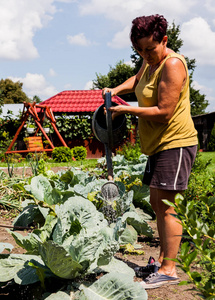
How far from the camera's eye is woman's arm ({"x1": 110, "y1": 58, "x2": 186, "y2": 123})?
198 cm

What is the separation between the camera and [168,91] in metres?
1.99

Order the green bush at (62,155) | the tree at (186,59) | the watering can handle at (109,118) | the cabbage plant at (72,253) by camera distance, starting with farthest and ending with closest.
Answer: the tree at (186,59), the green bush at (62,155), the watering can handle at (109,118), the cabbage plant at (72,253)

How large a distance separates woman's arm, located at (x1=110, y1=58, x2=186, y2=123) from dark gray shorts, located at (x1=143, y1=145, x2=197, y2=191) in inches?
9.1

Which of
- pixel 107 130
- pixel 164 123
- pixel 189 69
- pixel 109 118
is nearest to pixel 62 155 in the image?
pixel 107 130

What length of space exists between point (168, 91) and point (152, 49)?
10.9 inches

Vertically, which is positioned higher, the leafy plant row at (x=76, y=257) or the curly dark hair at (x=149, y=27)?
the curly dark hair at (x=149, y=27)

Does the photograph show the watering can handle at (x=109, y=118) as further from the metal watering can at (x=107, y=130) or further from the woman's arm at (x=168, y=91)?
the woman's arm at (x=168, y=91)

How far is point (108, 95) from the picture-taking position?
2.51 metres

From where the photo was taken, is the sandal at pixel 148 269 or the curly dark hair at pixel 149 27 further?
the sandal at pixel 148 269

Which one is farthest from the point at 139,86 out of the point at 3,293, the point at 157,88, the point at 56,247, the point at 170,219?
the point at 3,293

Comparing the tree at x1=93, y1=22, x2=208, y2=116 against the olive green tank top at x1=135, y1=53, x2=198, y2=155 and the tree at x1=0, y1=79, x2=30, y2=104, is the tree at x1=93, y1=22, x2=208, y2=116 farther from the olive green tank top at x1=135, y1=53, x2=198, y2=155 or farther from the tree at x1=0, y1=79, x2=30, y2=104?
the olive green tank top at x1=135, y1=53, x2=198, y2=155

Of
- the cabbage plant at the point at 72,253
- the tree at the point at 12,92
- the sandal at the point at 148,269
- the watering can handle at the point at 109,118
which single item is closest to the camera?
the cabbage plant at the point at 72,253

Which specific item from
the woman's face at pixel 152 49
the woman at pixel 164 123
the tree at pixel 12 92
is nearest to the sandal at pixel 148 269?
the woman at pixel 164 123

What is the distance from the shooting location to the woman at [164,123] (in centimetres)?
199
